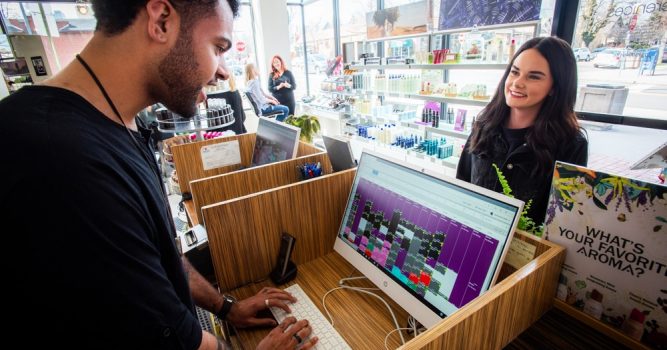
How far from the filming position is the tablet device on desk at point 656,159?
42.0 inches

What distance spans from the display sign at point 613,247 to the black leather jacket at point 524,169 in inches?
29.4

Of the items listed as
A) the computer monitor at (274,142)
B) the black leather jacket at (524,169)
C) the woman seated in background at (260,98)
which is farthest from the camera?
the woman seated in background at (260,98)

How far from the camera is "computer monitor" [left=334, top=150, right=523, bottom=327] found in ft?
2.56

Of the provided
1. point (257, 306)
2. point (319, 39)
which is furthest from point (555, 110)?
point (319, 39)

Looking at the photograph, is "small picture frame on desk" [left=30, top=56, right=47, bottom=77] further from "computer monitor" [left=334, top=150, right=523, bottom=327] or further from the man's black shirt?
"computer monitor" [left=334, top=150, right=523, bottom=327]

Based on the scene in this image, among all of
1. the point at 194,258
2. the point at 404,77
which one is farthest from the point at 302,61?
the point at 194,258

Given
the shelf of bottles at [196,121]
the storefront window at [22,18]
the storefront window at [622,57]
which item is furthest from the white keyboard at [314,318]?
the storefront window at [22,18]

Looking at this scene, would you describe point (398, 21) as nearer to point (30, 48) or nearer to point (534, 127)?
point (534, 127)

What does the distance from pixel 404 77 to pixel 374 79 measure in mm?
622

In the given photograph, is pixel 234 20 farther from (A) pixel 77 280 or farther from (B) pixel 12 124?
(A) pixel 77 280

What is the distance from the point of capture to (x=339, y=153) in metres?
1.72

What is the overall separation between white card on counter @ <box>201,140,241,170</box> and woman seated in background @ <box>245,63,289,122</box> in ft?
12.8

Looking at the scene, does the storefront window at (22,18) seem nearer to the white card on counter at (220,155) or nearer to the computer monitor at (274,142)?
the white card on counter at (220,155)

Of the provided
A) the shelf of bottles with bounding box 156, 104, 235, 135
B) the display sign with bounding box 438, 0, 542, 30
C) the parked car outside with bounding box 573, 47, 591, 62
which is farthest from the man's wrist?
the parked car outside with bounding box 573, 47, 591, 62
